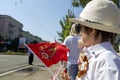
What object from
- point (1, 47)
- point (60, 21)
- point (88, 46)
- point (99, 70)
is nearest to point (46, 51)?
point (88, 46)

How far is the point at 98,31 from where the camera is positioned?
7.41ft

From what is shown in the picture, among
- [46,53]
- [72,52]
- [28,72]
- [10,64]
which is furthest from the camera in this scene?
[10,64]

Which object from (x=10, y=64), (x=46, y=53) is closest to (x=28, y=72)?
(x=10, y=64)

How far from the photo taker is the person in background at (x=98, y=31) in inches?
84.5

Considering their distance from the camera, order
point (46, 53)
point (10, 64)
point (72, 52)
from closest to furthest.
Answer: point (46, 53) → point (72, 52) → point (10, 64)

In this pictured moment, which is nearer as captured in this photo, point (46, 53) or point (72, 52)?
Answer: point (46, 53)

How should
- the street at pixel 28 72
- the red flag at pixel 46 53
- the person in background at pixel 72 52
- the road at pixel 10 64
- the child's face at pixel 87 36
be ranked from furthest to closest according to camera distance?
the road at pixel 10 64 → the street at pixel 28 72 → the person in background at pixel 72 52 → the red flag at pixel 46 53 → the child's face at pixel 87 36

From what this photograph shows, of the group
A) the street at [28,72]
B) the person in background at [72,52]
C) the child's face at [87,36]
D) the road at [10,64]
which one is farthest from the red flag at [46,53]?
the road at [10,64]

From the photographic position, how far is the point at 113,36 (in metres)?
2.34

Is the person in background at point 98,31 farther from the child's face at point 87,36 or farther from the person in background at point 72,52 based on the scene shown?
the person in background at point 72,52

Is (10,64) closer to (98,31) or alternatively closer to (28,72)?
(28,72)

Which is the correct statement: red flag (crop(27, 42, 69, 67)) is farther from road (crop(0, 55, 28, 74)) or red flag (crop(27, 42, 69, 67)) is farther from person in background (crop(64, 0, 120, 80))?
road (crop(0, 55, 28, 74))

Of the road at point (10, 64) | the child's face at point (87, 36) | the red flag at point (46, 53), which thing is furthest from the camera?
the road at point (10, 64)

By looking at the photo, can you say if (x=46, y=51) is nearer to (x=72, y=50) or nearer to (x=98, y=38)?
(x=98, y=38)
